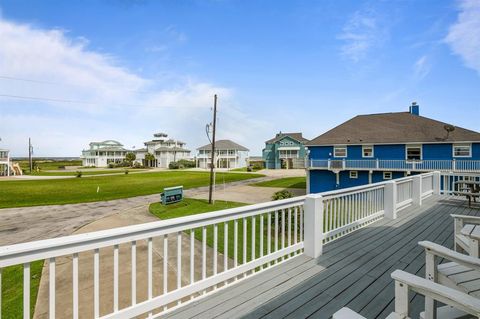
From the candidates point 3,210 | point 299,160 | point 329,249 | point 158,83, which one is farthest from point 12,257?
point 299,160

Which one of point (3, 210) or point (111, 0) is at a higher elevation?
Result: point (111, 0)

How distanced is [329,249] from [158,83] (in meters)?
25.4

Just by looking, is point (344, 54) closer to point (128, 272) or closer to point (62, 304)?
point (128, 272)

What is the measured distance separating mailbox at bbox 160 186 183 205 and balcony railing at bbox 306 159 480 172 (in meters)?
14.4

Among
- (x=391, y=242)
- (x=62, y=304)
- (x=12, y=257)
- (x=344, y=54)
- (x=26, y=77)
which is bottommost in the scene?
(x=62, y=304)

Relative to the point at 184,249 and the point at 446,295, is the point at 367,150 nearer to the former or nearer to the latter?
the point at 184,249

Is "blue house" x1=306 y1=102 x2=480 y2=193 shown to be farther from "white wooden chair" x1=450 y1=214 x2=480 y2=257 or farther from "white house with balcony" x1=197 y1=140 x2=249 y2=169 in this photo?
"white house with balcony" x1=197 y1=140 x2=249 y2=169

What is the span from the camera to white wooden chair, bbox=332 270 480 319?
1.34m

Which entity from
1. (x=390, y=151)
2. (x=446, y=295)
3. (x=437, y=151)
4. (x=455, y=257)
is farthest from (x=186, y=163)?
(x=446, y=295)

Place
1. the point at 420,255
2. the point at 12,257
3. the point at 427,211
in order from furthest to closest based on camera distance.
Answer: the point at 427,211
the point at 420,255
the point at 12,257

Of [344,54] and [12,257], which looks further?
[344,54]

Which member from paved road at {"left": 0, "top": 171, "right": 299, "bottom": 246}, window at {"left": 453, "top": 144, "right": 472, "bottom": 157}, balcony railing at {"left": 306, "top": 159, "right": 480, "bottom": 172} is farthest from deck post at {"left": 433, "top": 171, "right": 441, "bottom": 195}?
paved road at {"left": 0, "top": 171, "right": 299, "bottom": 246}

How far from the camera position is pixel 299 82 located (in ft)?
63.1

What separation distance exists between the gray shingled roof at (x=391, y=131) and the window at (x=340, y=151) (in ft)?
1.79
